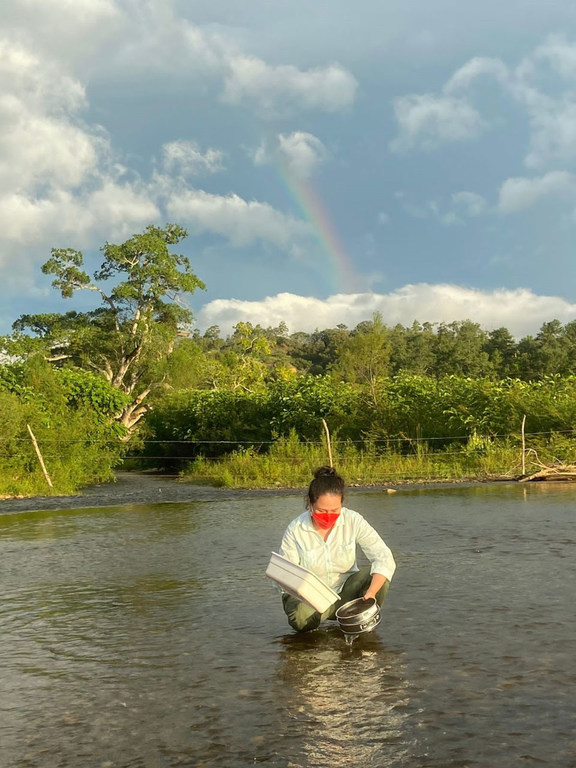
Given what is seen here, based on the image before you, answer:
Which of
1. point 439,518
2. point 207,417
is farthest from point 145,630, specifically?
point 207,417

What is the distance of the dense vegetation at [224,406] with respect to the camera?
885 inches

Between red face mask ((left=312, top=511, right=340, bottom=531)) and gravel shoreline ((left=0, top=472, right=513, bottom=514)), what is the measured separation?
12407mm

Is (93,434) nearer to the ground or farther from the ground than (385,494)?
farther from the ground

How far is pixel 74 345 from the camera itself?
147ft

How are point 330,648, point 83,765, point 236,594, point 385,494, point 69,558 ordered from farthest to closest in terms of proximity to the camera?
point 385,494 → point 69,558 → point 236,594 → point 330,648 → point 83,765

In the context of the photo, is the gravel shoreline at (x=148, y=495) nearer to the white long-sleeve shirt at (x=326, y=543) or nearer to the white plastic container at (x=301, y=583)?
the white long-sleeve shirt at (x=326, y=543)

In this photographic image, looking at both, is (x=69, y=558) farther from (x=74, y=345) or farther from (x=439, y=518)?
(x=74, y=345)

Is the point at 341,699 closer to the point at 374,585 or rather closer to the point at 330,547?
the point at 374,585

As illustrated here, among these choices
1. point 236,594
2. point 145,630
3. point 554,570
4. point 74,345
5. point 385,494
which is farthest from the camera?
point 74,345

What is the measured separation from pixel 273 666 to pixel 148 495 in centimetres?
1635

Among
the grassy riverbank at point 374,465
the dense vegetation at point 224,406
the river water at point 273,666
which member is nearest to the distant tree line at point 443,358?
the dense vegetation at point 224,406

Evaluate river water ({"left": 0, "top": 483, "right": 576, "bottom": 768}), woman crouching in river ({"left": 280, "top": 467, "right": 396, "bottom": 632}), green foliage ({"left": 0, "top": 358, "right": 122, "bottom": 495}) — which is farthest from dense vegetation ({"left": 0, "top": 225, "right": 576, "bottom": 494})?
woman crouching in river ({"left": 280, "top": 467, "right": 396, "bottom": 632})

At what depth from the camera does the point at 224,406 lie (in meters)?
30.7

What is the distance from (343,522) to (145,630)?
1653mm
